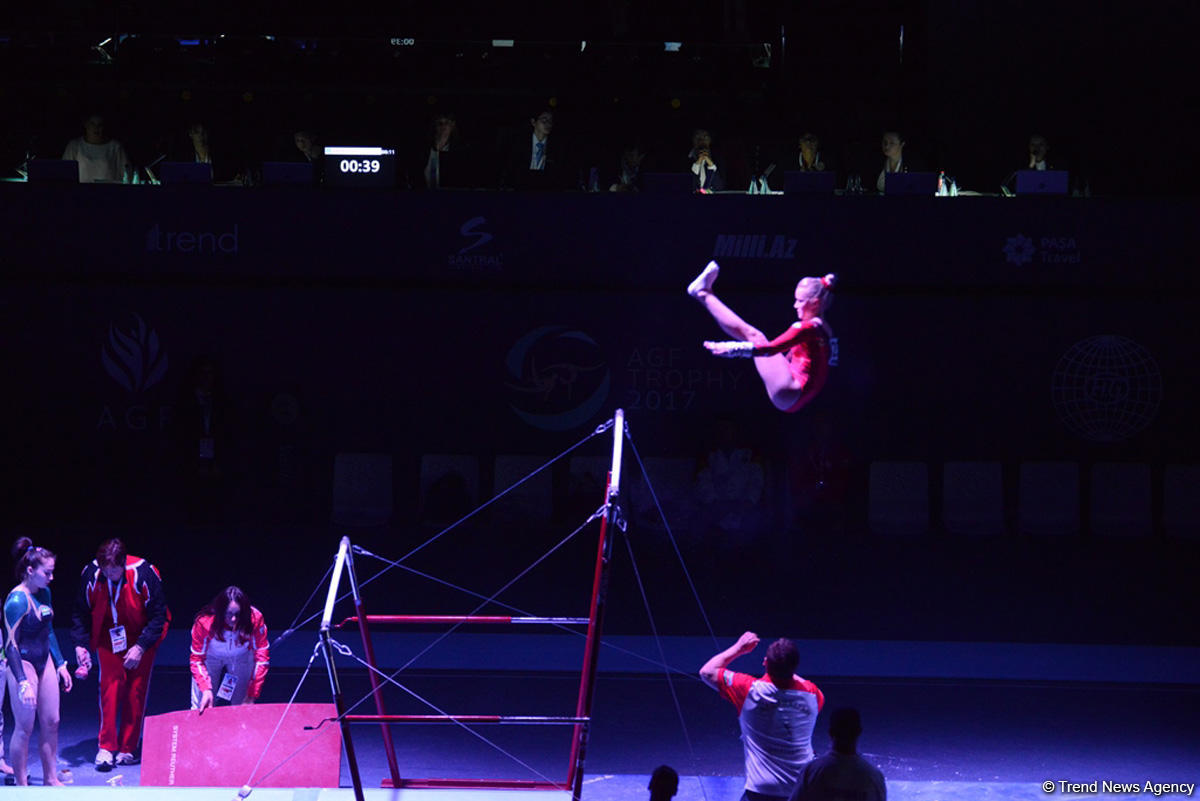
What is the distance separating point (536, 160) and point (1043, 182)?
4.43m

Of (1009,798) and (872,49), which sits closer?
(1009,798)

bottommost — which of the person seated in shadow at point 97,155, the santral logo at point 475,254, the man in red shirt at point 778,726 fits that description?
the man in red shirt at point 778,726

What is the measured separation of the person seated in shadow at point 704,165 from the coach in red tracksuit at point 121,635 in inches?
227

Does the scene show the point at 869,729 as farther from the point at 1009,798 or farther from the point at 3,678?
the point at 3,678

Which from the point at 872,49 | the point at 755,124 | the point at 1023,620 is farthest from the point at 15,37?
the point at 1023,620

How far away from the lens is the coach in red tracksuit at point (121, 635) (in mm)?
7914

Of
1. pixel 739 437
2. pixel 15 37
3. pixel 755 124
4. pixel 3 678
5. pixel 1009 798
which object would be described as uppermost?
pixel 15 37

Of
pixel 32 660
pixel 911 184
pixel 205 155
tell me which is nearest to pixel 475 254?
pixel 205 155

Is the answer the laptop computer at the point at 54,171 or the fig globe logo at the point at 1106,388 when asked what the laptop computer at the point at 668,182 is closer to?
the fig globe logo at the point at 1106,388

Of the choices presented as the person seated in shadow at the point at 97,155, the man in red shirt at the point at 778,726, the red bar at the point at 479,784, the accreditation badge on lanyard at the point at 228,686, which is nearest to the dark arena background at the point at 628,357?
the person seated in shadow at the point at 97,155

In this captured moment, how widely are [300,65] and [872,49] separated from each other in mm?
5902

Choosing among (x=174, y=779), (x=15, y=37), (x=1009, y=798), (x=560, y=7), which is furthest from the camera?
(x=560, y=7)

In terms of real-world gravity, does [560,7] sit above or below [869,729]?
above

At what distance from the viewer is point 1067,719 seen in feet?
29.1
